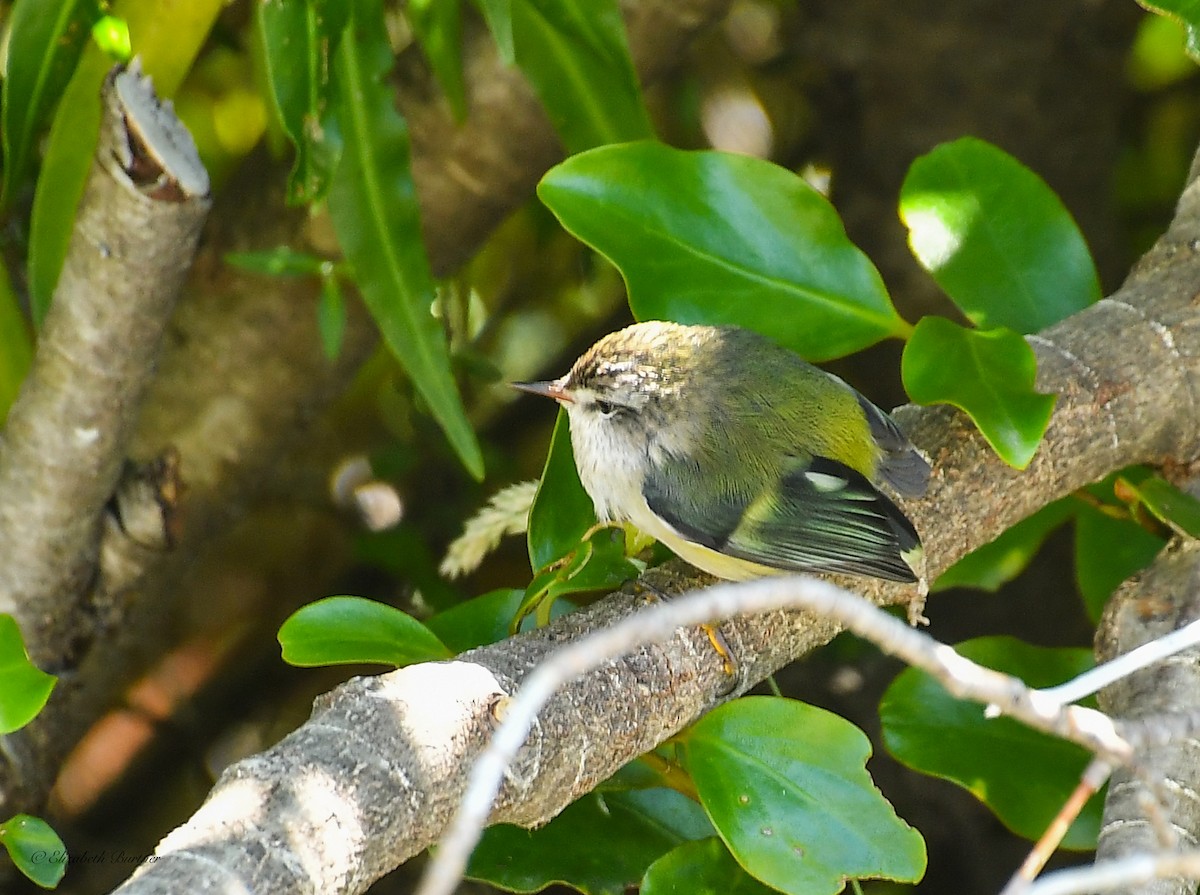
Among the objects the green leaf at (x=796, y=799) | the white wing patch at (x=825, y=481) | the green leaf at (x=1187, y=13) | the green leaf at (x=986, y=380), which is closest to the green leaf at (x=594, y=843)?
the green leaf at (x=796, y=799)

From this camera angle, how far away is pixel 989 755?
1543 millimetres

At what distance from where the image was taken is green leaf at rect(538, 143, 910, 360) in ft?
4.92

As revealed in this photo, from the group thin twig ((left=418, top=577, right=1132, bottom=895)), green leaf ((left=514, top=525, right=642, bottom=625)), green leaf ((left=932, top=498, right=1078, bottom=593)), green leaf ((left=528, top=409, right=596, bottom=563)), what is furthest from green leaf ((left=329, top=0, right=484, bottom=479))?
thin twig ((left=418, top=577, right=1132, bottom=895))

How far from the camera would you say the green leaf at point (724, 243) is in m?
1.50

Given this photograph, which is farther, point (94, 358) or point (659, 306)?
point (94, 358)

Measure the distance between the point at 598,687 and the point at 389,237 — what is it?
709 mm

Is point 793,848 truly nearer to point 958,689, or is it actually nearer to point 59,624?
point 958,689

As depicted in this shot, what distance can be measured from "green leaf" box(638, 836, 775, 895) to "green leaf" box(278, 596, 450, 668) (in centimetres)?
31

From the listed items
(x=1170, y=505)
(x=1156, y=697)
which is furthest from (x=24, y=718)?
(x=1170, y=505)

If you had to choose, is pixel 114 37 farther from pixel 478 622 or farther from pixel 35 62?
pixel 478 622

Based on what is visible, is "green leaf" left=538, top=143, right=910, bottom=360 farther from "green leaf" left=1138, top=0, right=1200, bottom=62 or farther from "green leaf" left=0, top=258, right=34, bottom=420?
"green leaf" left=0, top=258, right=34, bottom=420

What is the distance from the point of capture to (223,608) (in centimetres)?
253

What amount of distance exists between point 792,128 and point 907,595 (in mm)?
1436

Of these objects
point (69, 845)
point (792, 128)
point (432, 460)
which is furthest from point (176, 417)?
point (792, 128)
